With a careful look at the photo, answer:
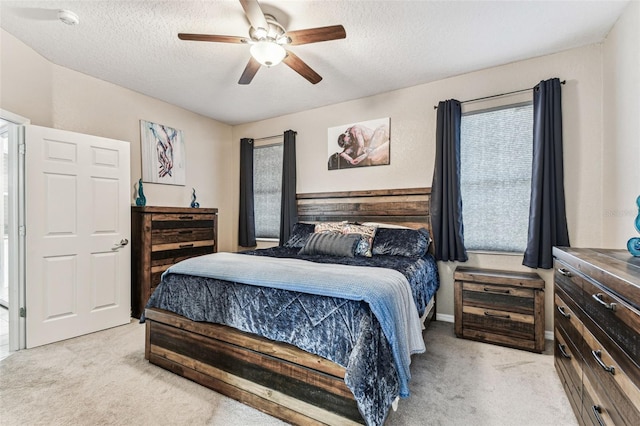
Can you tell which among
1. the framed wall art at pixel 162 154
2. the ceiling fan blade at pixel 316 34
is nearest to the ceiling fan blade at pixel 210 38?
the ceiling fan blade at pixel 316 34

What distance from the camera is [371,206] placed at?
3.69 metres

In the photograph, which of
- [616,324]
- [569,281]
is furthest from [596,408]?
[569,281]

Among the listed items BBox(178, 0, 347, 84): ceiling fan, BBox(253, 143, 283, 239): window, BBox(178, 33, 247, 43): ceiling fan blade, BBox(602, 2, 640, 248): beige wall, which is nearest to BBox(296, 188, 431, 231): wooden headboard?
BBox(253, 143, 283, 239): window

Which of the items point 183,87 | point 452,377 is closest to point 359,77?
point 183,87

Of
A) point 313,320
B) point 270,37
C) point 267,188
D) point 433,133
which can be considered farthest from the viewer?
point 267,188

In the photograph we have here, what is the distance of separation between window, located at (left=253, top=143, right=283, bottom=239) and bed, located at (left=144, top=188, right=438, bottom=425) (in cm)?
210

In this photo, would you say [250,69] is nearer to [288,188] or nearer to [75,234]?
[288,188]

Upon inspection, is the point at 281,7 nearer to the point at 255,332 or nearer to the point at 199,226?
the point at 255,332

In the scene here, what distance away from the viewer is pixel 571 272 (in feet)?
5.64

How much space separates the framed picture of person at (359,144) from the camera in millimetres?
3674

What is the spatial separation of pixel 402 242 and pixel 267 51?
2.14 m

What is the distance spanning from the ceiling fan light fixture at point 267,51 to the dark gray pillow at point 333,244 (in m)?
1.71

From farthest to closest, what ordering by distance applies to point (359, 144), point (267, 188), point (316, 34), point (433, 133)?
point (267, 188) → point (359, 144) → point (433, 133) → point (316, 34)

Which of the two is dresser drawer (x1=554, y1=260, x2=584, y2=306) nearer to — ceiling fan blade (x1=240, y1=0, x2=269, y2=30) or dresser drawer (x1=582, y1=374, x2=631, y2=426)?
dresser drawer (x1=582, y1=374, x2=631, y2=426)
